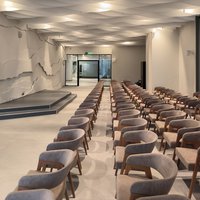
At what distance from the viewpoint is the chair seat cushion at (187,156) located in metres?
4.00

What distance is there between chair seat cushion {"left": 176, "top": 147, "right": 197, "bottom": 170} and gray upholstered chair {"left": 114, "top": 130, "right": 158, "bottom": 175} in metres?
0.43

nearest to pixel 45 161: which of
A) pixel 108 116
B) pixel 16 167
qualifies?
pixel 16 167

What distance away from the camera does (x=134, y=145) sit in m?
3.91

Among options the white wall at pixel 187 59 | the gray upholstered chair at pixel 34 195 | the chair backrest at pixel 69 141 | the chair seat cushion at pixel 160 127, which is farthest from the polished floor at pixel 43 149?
the white wall at pixel 187 59

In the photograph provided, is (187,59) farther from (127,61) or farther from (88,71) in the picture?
(88,71)

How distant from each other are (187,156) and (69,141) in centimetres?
147

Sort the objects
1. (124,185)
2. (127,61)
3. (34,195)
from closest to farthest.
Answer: (34,195) → (124,185) → (127,61)

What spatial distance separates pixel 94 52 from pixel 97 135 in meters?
22.4

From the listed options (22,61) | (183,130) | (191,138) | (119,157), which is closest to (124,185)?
(119,157)

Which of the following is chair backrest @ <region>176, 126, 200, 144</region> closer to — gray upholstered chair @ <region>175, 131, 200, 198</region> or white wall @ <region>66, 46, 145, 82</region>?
gray upholstered chair @ <region>175, 131, 200, 198</region>

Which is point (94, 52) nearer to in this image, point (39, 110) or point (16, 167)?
point (39, 110)

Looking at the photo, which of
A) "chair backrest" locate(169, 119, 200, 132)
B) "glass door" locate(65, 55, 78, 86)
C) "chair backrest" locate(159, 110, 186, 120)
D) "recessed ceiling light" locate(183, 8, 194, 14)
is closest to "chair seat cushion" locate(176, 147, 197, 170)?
"chair backrest" locate(169, 119, 200, 132)

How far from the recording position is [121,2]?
442 inches

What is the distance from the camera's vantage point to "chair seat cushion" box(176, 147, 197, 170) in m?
4.00
